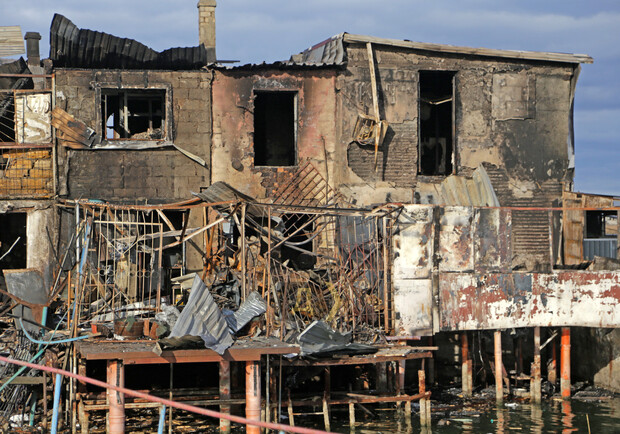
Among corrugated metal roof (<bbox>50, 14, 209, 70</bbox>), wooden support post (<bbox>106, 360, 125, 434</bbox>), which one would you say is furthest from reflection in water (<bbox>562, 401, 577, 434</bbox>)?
corrugated metal roof (<bbox>50, 14, 209, 70</bbox>)

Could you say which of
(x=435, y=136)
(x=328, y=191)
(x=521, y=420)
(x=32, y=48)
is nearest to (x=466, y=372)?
(x=521, y=420)

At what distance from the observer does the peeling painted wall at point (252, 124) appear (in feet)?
62.1

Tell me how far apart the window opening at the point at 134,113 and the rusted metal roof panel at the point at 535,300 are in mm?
7835

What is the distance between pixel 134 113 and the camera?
1942cm

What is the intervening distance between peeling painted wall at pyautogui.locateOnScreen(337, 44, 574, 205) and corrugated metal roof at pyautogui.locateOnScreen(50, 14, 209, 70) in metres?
3.61

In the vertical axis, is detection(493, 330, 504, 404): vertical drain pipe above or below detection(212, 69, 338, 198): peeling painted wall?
below

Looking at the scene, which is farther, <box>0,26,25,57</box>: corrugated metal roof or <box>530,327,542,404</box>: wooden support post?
<box>0,26,25,57</box>: corrugated metal roof

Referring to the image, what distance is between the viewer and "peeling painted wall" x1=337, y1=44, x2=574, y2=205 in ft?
62.7

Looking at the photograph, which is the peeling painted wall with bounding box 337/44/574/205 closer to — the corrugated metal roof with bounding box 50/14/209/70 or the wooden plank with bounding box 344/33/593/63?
the wooden plank with bounding box 344/33/593/63

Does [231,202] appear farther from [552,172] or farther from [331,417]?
[552,172]

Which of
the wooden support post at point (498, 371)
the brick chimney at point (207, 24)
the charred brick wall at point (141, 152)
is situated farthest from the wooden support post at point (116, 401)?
the brick chimney at point (207, 24)

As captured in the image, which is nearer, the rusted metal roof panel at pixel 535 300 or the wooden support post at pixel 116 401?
the wooden support post at pixel 116 401

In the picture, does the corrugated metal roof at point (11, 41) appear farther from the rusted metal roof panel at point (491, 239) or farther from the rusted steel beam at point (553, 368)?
the rusted steel beam at point (553, 368)

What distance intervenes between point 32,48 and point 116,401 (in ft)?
40.6
